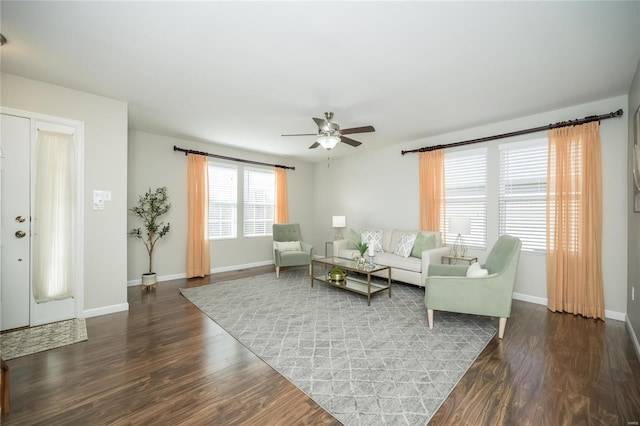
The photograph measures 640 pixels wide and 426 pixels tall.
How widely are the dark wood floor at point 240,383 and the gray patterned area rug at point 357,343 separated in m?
0.13

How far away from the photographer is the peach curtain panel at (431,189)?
15.6ft

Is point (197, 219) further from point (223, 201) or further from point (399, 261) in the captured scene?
point (399, 261)

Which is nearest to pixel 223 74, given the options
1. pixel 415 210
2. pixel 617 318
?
pixel 415 210

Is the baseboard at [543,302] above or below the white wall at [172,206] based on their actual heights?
below

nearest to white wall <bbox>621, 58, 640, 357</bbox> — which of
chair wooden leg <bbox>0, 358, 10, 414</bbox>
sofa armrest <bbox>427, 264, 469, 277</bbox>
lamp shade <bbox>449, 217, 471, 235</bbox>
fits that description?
sofa armrest <bbox>427, 264, 469, 277</bbox>

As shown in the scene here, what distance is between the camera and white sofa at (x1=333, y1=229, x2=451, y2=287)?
4.11m

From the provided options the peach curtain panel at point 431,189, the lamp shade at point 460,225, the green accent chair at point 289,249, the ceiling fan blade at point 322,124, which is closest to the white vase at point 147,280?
the green accent chair at point 289,249

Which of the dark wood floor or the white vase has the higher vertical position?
the white vase

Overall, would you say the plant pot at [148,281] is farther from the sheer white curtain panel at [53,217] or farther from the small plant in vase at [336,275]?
the small plant in vase at [336,275]

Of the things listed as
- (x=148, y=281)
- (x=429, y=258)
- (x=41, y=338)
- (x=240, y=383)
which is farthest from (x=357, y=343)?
(x=148, y=281)

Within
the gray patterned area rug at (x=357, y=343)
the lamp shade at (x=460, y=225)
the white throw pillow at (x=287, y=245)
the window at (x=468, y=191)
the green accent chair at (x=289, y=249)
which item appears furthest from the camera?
the white throw pillow at (x=287, y=245)

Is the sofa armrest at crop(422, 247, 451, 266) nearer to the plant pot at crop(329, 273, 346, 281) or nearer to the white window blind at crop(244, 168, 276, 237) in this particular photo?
the plant pot at crop(329, 273, 346, 281)

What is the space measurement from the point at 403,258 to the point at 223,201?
3944 mm

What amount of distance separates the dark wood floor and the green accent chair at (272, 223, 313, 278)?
2.24 metres
